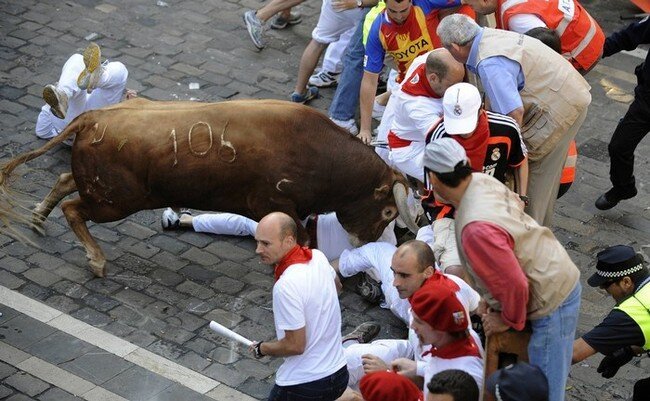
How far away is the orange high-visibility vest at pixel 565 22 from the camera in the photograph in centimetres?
823

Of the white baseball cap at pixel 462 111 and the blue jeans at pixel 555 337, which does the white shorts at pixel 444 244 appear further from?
the blue jeans at pixel 555 337

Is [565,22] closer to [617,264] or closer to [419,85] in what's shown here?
[419,85]

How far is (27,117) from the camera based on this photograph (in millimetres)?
10000

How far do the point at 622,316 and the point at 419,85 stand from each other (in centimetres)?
249

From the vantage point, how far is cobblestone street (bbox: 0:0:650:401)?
7.08 m

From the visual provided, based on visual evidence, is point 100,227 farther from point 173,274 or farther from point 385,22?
point 385,22

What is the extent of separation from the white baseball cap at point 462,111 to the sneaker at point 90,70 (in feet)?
10.9

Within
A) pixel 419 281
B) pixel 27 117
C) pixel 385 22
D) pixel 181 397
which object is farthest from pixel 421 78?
pixel 27 117

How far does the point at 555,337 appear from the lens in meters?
5.50

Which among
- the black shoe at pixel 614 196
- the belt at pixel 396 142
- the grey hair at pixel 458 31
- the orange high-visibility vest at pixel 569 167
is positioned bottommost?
the black shoe at pixel 614 196

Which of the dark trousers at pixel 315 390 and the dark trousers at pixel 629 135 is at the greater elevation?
the dark trousers at pixel 315 390

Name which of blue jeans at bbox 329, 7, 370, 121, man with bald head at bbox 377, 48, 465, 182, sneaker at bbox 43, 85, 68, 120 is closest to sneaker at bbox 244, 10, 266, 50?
blue jeans at bbox 329, 7, 370, 121

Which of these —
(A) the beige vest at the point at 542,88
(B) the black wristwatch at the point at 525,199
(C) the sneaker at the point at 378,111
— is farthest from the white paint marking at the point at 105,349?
(C) the sneaker at the point at 378,111

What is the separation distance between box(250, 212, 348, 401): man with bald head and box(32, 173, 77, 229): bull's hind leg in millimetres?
3006
